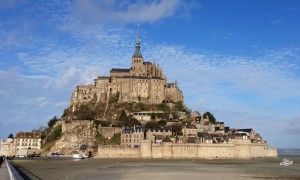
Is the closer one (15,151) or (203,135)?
(203,135)

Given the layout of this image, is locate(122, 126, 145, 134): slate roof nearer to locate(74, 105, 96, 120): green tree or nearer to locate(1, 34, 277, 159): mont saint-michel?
locate(1, 34, 277, 159): mont saint-michel

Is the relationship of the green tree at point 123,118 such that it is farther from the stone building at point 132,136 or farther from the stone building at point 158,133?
the stone building at point 158,133

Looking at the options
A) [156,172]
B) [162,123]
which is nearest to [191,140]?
[162,123]

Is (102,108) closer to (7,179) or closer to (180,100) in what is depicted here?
(180,100)

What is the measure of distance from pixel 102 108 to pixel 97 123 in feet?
30.8

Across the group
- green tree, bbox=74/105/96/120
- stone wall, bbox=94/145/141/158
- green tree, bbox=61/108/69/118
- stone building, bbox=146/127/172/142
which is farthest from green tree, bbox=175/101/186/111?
green tree, bbox=61/108/69/118

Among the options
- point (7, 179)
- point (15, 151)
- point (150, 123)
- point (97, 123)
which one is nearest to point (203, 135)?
point (150, 123)

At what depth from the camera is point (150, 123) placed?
83.0 m

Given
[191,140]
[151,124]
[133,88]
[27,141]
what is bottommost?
[191,140]

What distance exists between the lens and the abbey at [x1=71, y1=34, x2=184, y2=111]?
94.6m

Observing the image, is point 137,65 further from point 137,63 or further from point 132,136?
point 132,136

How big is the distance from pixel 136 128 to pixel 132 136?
6.46 feet

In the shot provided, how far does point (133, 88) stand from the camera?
95062mm

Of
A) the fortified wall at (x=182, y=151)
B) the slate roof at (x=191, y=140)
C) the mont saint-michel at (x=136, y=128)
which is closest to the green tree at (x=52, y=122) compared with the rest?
the mont saint-michel at (x=136, y=128)
